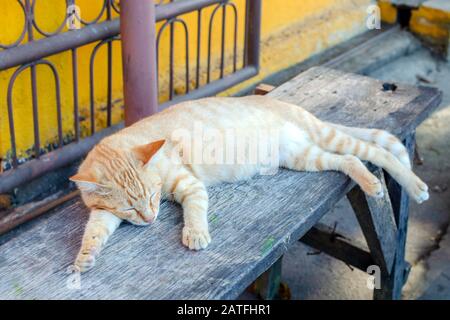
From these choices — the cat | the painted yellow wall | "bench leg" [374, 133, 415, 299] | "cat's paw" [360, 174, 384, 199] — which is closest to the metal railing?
the cat

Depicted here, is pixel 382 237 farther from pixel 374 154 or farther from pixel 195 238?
pixel 195 238

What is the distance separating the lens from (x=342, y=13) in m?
5.61

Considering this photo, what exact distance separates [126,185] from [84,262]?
0.30 m

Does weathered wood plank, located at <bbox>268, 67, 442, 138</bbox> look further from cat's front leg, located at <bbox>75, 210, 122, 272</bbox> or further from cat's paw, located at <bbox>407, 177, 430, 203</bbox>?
cat's front leg, located at <bbox>75, 210, 122, 272</bbox>

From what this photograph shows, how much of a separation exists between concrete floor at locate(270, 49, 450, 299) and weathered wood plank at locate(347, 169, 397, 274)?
448 mm

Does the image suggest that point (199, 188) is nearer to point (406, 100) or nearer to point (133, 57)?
point (133, 57)

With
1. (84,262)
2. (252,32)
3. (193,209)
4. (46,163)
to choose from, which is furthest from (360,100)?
(84,262)

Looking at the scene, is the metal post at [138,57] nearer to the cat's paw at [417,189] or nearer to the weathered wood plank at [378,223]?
the weathered wood plank at [378,223]

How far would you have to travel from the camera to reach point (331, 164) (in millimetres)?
2469

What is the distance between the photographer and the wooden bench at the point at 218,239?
186 centimetres

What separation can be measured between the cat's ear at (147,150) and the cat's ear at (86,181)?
162 mm

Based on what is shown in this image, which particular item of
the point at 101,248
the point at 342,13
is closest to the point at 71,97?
the point at 101,248

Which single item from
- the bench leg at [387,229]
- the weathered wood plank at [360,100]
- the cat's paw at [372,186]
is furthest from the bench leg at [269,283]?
the cat's paw at [372,186]

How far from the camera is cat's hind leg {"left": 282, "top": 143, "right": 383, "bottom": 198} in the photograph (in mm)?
2410
